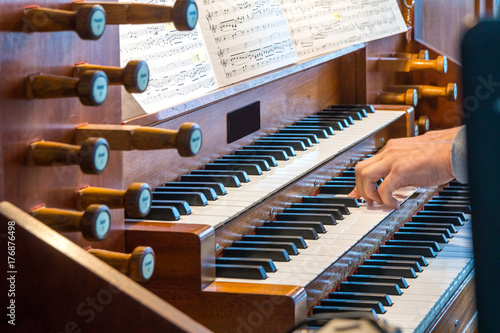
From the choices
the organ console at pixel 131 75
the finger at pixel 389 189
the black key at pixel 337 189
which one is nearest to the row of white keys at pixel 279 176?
the black key at pixel 337 189

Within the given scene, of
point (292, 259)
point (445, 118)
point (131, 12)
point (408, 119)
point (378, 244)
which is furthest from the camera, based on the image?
point (445, 118)

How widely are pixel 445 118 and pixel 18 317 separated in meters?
2.86

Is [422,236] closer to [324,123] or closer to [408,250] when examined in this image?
[408,250]

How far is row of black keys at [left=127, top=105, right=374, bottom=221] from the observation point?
1854 millimetres

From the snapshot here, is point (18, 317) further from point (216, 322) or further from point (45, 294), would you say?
point (216, 322)

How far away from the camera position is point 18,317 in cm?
124

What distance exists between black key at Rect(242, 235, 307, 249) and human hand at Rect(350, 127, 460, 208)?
0.85 ft

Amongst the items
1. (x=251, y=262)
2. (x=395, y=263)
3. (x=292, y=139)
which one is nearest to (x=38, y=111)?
(x=251, y=262)

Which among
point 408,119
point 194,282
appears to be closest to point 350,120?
point 408,119

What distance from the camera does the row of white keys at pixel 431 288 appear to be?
1.86m

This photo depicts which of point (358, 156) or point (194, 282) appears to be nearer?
point (194, 282)

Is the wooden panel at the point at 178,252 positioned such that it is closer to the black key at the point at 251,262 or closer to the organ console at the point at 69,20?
the black key at the point at 251,262

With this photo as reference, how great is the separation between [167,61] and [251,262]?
0.58 metres

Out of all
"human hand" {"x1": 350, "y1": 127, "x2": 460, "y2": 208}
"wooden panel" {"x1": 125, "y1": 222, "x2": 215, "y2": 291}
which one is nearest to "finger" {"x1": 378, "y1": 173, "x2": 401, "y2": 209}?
"human hand" {"x1": 350, "y1": 127, "x2": 460, "y2": 208}
